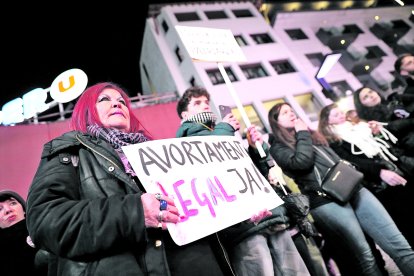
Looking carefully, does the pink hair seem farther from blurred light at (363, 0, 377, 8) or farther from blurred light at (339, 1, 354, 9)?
blurred light at (363, 0, 377, 8)

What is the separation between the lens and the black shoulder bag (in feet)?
9.96

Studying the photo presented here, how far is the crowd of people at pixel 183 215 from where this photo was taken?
53.3 inches

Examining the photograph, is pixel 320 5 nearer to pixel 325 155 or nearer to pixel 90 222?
pixel 325 155

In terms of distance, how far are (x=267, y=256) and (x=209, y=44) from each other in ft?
7.68

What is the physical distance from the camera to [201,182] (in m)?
1.79

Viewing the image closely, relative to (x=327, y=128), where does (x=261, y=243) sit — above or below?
below

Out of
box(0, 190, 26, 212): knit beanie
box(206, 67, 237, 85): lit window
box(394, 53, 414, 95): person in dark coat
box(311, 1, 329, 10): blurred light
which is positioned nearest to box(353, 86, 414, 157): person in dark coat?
box(394, 53, 414, 95): person in dark coat

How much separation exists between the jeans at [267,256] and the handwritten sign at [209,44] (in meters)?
1.93

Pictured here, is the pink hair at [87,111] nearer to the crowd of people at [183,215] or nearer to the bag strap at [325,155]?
the crowd of people at [183,215]

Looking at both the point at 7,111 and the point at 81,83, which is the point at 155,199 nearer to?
the point at 81,83

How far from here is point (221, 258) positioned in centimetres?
188

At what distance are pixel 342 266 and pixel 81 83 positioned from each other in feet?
24.8

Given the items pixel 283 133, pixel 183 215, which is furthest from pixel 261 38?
pixel 183 215

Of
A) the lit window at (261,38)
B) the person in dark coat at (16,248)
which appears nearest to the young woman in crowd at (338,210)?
the person in dark coat at (16,248)
